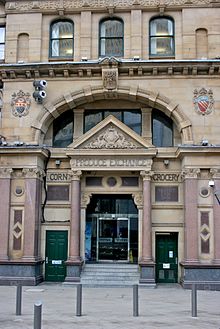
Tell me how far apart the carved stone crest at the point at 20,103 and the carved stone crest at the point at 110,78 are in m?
3.91

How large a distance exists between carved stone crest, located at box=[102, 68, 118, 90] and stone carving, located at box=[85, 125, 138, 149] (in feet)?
6.74

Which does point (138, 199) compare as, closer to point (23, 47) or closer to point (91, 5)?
point (23, 47)

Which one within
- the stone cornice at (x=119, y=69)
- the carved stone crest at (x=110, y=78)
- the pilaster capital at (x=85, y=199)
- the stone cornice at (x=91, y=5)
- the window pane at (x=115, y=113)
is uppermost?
the stone cornice at (x=91, y=5)

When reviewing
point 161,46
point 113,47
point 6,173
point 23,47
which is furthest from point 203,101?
point 6,173

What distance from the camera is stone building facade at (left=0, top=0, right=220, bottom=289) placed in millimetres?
22406

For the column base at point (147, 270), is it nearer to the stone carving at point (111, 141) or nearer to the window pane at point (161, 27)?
the stone carving at point (111, 141)

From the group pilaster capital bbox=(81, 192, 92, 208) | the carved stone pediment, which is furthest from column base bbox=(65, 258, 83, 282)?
the carved stone pediment

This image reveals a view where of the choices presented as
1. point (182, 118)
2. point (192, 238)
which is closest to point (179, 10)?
point (182, 118)

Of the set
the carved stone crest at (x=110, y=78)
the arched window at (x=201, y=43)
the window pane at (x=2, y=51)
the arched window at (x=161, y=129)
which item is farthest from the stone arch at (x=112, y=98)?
the window pane at (x=2, y=51)

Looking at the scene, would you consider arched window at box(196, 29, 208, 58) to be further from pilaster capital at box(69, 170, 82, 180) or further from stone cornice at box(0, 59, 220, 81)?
pilaster capital at box(69, 170, 82, 180)

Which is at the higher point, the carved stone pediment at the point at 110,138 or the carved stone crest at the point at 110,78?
the carved stone crest at the point at 110,78

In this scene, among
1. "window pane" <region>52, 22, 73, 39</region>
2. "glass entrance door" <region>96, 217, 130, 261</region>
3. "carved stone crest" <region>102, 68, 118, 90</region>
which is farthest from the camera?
"glass entrance door" <region>96, 217, 130, 261</region>

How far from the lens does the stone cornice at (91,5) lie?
23.4 m

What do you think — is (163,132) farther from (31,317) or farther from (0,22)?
(31,317)
